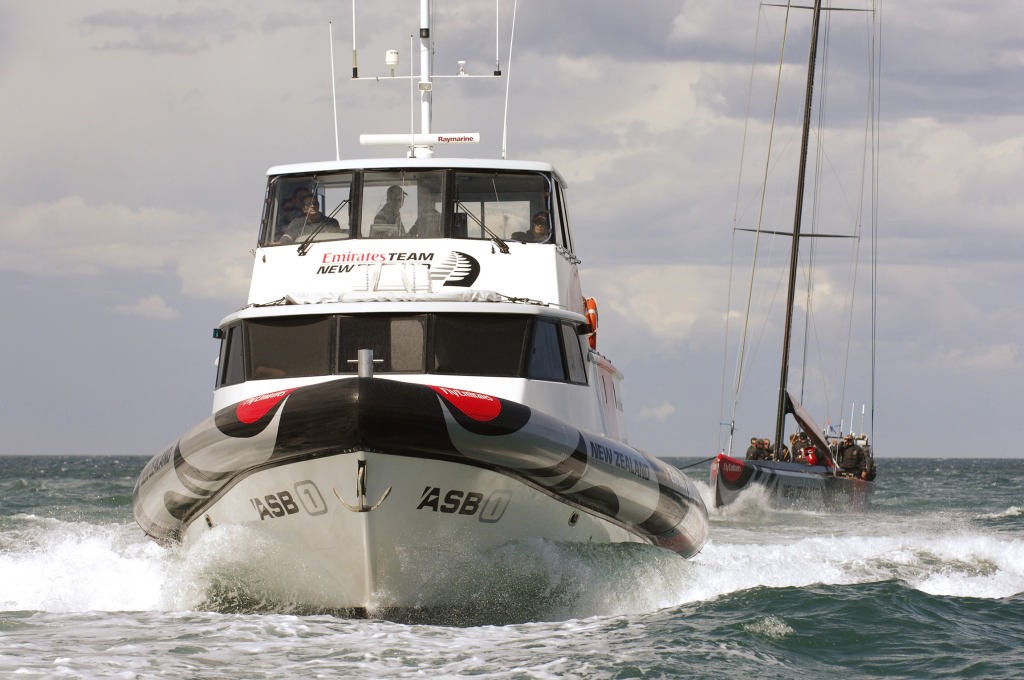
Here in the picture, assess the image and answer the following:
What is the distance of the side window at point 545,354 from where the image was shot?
943 cm

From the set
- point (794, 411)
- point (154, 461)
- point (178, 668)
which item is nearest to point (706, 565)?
point (154, 461)

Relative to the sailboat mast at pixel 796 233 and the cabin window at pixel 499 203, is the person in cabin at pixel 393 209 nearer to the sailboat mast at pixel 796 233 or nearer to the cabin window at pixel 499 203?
the cabin window at pixel 499 203

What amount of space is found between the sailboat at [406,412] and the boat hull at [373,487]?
0.04 feet

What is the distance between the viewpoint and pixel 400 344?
9.27 m

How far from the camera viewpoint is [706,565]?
38.9 feet

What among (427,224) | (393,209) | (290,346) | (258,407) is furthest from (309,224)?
(258,407)

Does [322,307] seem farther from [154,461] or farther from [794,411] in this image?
[794,411]

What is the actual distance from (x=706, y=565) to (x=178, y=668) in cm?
587

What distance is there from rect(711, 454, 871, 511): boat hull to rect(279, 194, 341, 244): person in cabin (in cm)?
1726

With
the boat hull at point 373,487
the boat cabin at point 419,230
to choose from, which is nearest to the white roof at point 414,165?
the boat cabin at point 419,230

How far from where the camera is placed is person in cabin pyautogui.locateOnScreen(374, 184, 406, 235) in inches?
440

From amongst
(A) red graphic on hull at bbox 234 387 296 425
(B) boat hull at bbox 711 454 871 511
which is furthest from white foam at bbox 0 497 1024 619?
(B) boat hull at bbox 711 454 871 511

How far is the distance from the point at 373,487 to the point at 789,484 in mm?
21365

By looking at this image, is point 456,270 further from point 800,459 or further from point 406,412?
point 800,459
